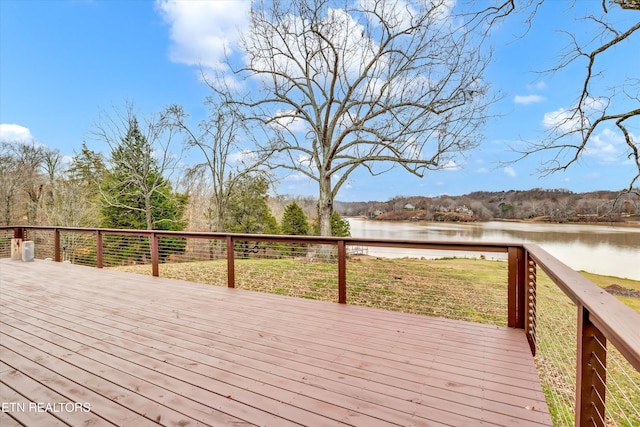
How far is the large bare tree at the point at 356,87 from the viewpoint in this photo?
26.1 feet

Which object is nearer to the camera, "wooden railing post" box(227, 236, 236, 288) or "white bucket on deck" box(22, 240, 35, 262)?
"wooden railing post" box(227, 236, 236, 288)

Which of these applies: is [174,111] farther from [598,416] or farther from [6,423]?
[598,416]

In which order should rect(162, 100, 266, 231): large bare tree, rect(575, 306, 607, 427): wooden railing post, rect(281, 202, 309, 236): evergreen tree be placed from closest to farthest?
rect(575, 306, 607, 427): wooden railing post < rect(162, 100, 266, 231): large bare tree < rect(281, 202, 309, 236): evergreen tree

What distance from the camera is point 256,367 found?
2.19 metres

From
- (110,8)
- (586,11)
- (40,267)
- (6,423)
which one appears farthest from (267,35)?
(6,423)

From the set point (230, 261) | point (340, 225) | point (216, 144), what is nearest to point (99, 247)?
point (230, 261)

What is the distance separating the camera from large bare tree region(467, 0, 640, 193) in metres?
4.92

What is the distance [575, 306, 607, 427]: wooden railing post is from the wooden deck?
1.99ft

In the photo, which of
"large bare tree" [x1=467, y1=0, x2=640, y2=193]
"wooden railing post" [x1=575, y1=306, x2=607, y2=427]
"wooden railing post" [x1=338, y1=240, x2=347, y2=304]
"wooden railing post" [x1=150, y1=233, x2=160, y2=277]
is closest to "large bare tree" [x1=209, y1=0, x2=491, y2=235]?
"large bare tree" [x1=467, y1=0, x2=640, y2=193]

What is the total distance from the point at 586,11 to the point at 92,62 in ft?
47.5

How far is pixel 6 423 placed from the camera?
162 cm

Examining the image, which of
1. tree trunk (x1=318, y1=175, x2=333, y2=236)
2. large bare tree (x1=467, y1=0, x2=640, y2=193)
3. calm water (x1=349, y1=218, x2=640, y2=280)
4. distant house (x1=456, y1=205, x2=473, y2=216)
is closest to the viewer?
large bare tree (x1=467, y1=0, x2=640, y2=193)

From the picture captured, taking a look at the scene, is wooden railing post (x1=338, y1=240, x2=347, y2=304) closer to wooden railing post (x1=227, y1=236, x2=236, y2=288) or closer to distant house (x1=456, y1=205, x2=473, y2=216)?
wooden railing post (x1=227, y1=236, x2=236, y2=288)

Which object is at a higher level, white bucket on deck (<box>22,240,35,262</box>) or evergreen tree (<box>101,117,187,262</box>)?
evergreen tree (<box>101,117,187,262</box>)
